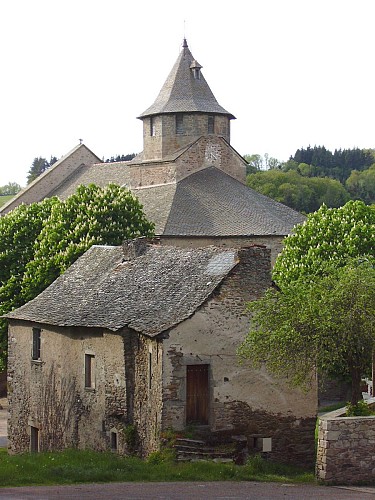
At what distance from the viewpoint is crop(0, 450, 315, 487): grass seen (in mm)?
23203

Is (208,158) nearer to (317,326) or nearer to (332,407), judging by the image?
(332,407)

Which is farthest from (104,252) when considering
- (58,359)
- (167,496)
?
(167,496)

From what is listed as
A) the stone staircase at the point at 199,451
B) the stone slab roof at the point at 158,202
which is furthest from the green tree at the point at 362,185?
the stone staircase at the point at 199,451

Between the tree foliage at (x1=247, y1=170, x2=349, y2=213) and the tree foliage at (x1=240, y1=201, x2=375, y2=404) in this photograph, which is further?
A: the tree foliage at (x1=247, y1=170, x2=349, y2=213)

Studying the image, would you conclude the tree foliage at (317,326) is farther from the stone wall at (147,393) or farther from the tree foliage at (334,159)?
the tree foliage at (334,159)

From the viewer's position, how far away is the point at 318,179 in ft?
506

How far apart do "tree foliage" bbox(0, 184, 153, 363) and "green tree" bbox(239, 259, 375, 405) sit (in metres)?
19.0

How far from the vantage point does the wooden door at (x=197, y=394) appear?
28125 mm

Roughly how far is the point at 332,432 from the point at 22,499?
7.78 m

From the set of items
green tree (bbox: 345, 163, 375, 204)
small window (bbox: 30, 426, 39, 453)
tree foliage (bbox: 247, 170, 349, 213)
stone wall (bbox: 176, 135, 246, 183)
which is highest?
green tree (bbox: 345, 163, 375, 204)

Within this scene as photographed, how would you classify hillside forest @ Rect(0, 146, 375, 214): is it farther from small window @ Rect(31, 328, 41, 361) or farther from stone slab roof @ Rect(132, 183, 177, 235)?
small window @ Rect(31, 328, 41, 361)

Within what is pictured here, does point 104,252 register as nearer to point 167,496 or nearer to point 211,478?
point 211,478

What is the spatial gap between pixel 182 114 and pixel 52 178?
17.3m

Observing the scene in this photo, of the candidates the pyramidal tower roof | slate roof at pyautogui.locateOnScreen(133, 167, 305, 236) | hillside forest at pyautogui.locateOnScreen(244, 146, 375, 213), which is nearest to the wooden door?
slate roof at pyautogui.locateOnScreen(133, 167, 305, 236)
